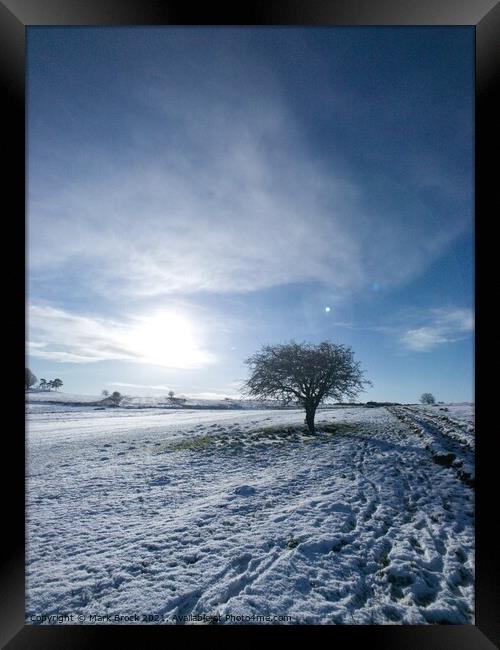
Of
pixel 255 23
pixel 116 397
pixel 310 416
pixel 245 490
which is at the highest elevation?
pixel 255 23

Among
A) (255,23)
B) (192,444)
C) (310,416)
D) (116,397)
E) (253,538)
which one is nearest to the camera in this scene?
(255,23)

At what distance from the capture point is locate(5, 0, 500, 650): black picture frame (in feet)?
10.7

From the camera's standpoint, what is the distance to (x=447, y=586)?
4289 mm

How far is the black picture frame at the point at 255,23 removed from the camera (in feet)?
10.7

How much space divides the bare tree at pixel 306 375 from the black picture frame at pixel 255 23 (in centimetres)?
1014

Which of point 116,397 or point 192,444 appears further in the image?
point 116,397

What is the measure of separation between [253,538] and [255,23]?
870cm

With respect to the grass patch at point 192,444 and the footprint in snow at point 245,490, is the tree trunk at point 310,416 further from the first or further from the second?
the footprint in snow at point 245,490

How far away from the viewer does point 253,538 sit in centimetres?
534

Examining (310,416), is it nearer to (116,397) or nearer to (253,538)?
(253,538)

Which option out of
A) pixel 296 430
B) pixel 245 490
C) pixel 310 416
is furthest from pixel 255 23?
pixel 296 430

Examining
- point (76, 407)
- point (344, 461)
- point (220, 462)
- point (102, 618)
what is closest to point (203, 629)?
point (102, 618)

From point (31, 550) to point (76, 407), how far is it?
25.7 m
